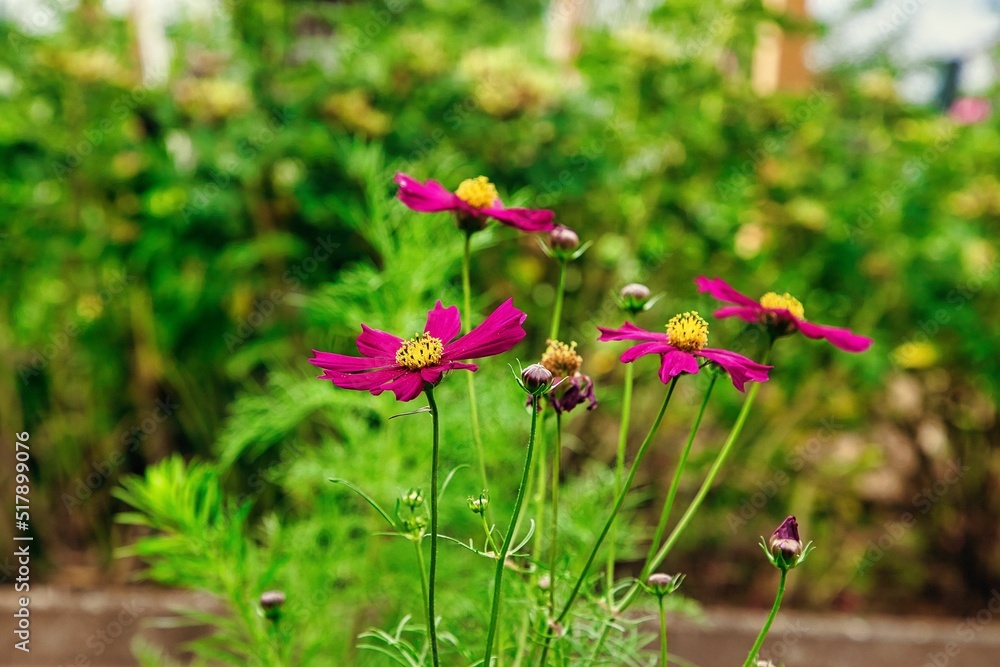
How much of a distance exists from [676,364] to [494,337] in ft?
0.28

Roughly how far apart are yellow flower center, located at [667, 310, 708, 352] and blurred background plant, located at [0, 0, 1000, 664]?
0.96 m

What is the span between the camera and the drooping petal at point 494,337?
0.40 metres

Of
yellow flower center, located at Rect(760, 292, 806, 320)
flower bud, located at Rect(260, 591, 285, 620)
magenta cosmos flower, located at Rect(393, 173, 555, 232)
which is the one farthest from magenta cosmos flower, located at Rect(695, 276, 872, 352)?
flower bud, located at Rect(260, 591, 285, 620)

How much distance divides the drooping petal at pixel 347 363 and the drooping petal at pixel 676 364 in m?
0.14

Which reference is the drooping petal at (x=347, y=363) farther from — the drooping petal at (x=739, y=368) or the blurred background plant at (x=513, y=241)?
the blurred background plant at (x=513, y=241)

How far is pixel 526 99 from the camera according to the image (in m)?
1.57

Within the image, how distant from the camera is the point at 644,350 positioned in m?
0.42

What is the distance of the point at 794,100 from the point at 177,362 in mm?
1304

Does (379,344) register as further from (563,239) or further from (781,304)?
(781,304)

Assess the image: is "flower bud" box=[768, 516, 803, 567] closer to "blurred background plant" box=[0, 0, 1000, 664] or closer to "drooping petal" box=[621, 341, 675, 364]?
"drooping petal" box=[621, 341, 675, 364]

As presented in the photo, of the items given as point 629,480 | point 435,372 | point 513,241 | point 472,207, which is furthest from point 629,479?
point 513,241

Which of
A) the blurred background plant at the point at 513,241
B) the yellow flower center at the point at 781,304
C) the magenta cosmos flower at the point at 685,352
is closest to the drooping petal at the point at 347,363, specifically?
the magenta cosmos flower at the point at 685,352

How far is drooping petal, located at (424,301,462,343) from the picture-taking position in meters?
0.45

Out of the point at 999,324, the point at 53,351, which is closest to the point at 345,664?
the point at 53,351
